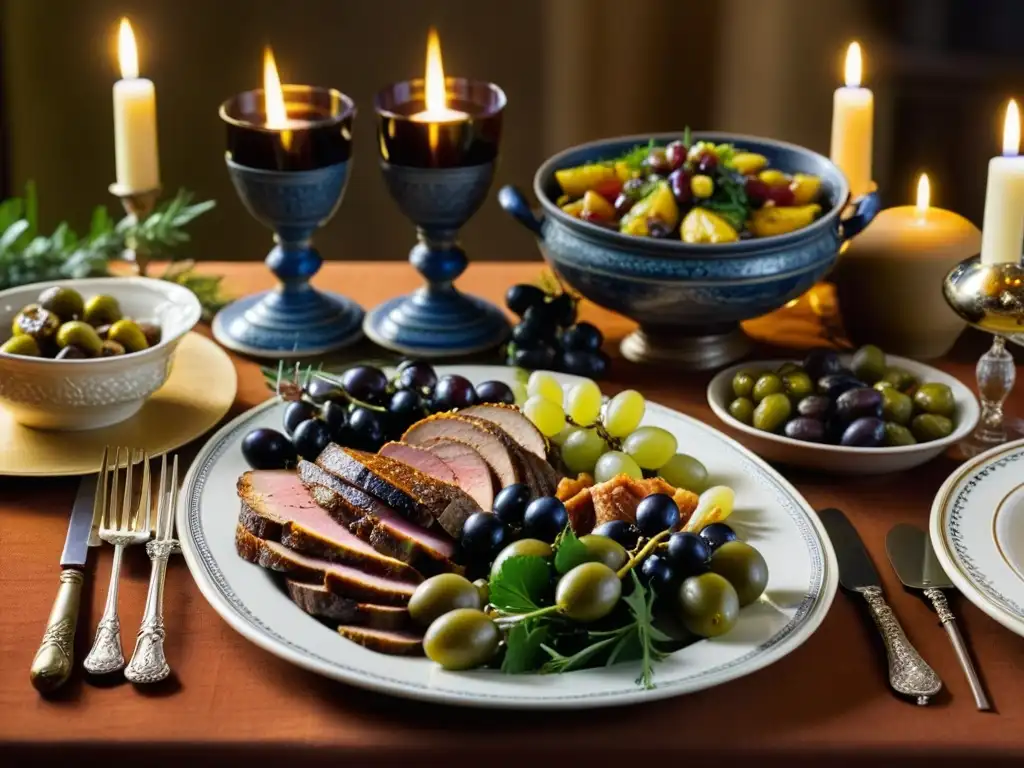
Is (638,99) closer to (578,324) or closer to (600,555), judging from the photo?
(578,324)

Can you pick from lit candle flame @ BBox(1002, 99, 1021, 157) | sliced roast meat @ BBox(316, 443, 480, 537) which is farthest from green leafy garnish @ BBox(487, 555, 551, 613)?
lit candle flame @ BBox(1002, 99, 1021, 157)

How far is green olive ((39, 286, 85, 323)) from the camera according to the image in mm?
1382

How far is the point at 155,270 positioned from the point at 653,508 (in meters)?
1.08

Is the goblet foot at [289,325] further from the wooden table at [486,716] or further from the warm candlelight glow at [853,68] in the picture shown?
the warm candlelight glow at [853,68]

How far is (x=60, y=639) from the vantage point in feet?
3.25

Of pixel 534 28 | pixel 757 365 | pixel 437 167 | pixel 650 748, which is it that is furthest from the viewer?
pixel 534 28

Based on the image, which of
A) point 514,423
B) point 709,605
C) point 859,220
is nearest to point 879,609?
point 709,605

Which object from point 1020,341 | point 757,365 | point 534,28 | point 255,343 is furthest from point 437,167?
point 534,28

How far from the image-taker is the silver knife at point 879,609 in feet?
3.16

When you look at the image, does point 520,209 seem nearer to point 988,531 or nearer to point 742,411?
point 742,411

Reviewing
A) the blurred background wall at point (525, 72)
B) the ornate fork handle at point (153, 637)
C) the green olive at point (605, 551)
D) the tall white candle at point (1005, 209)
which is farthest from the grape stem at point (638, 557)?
the blurred background wall at point (525, 72)

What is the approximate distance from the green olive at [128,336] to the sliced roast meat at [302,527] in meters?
0.26

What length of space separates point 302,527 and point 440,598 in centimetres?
16

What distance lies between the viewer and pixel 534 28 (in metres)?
3.17
